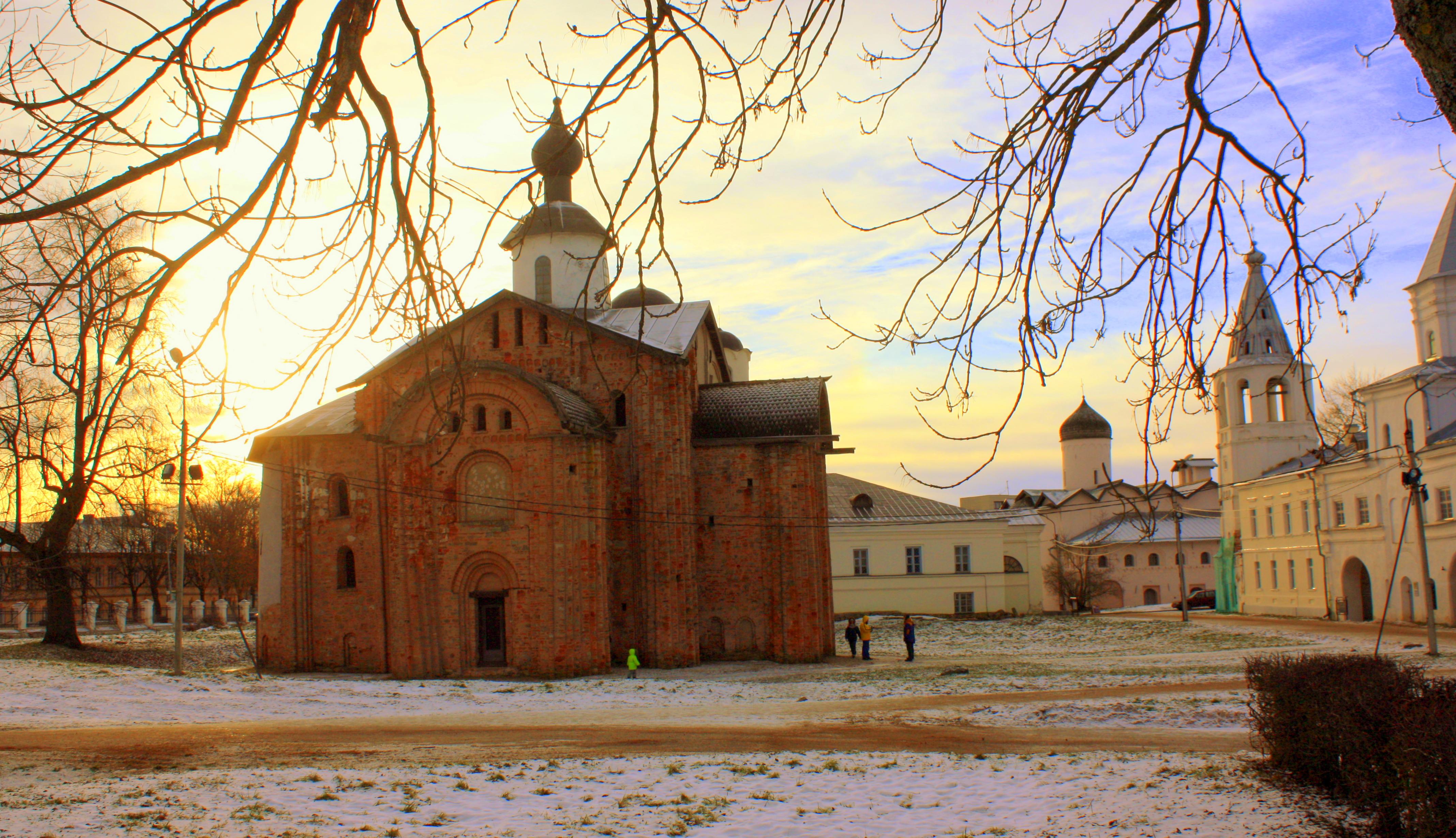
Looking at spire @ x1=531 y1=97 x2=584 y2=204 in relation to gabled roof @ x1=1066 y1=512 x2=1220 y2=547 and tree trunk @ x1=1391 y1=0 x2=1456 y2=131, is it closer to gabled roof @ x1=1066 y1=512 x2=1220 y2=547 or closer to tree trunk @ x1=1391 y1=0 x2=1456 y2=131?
tree trunk @ x1=1391 y1=0 x2=1456 y2=131

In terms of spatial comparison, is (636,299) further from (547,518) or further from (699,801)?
(699,801)

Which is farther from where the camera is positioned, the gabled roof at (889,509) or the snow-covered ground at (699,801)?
the gabled roof at (889,509)

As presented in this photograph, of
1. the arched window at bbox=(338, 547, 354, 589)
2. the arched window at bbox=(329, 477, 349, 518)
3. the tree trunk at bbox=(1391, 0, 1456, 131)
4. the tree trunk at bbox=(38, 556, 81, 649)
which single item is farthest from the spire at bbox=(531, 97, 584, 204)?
the tree trunk at bbox=(38, 556, 81, 649)

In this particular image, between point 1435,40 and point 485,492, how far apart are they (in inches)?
853

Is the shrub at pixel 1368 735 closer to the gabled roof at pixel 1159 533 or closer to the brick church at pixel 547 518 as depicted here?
the brick church at pixel 547 518

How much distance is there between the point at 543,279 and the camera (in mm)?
28844

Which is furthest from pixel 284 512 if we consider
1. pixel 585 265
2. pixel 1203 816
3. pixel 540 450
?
pixel 1203 816

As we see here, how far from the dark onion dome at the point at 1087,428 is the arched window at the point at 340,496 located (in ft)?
179

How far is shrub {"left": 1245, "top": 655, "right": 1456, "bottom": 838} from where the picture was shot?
6.49 m

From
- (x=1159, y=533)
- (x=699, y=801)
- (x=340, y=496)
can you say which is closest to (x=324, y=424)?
(x=340, y=496)

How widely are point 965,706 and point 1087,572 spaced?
39903 millimetres

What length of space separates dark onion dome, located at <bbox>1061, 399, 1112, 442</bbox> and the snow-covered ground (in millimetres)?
62989

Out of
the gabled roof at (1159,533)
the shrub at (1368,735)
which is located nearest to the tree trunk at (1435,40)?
the shrub at (1368,735)

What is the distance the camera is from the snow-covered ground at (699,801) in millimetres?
8484
